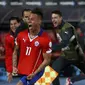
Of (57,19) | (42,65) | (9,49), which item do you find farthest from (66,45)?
(42,65)

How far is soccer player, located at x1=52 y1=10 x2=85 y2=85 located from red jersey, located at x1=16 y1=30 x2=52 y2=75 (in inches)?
59.8

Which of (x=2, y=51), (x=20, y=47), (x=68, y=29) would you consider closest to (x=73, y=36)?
(x=68, y=29)

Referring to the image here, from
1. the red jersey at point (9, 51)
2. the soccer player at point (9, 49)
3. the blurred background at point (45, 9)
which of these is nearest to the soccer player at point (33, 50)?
the soccer player at point (9, 49)

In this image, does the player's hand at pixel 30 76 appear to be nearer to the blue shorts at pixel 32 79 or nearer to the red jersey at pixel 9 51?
the blue shorts at pixel 32 79

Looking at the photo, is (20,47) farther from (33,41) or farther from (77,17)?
(77,17)

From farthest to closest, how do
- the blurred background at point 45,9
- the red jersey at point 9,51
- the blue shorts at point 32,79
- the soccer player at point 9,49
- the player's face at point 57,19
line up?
the blurred background at point 45,9, the player's face at point 57,19, the red jersey at point 9,51, the soccer player at point 9,49, the blue shorts at point 32,79

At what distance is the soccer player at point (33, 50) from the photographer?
5895 mm

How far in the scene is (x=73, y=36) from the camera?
7715mm

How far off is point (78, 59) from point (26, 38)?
227 centimetres

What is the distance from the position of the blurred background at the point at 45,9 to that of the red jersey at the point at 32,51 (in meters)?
5.89

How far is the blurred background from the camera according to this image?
12.2 m

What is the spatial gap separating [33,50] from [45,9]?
6526 millimetres

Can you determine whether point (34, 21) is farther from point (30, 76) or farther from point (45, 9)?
point (45, 9)

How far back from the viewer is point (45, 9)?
1237 cm
